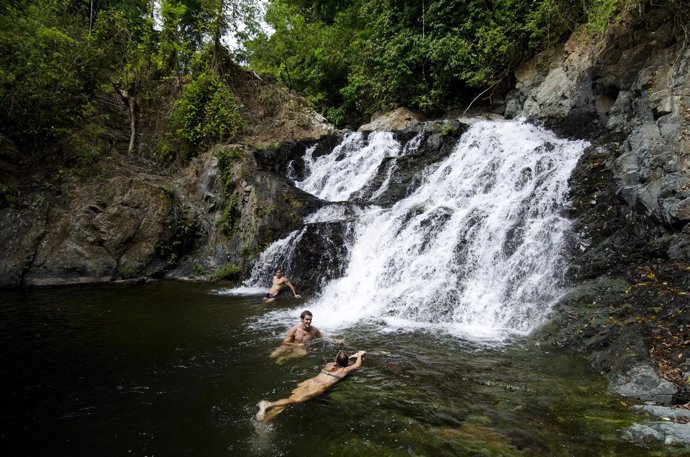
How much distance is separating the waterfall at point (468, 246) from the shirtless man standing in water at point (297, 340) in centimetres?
109

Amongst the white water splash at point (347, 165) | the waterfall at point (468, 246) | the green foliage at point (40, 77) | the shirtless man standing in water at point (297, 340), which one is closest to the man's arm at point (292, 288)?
the waterfall at point (468, 246)

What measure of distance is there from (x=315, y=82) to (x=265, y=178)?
1313cm

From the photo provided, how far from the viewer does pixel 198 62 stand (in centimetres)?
1803

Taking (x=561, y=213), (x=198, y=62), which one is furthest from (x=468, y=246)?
(x=198, y=62)

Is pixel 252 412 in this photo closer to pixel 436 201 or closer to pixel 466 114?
pixel 436 201

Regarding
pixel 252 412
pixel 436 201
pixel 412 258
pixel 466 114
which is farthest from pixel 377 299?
pixel 466 114

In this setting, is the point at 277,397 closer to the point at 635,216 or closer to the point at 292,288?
the point at 292,288

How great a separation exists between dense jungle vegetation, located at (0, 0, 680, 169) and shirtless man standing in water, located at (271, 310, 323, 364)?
10.4 m

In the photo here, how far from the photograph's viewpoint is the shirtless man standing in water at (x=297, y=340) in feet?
20.5

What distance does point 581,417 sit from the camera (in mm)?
4242

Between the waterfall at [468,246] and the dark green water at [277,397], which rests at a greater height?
the waterfall at [468,246]

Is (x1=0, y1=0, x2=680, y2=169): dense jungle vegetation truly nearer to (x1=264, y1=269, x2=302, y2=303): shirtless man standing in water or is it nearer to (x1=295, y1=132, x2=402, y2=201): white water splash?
(x1=295, y1=132, x2=402, y2=201): white water splash

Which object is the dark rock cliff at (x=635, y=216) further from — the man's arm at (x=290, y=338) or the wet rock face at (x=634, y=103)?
the man's arm at (x=290, y=338)

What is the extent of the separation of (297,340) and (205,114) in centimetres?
1382
